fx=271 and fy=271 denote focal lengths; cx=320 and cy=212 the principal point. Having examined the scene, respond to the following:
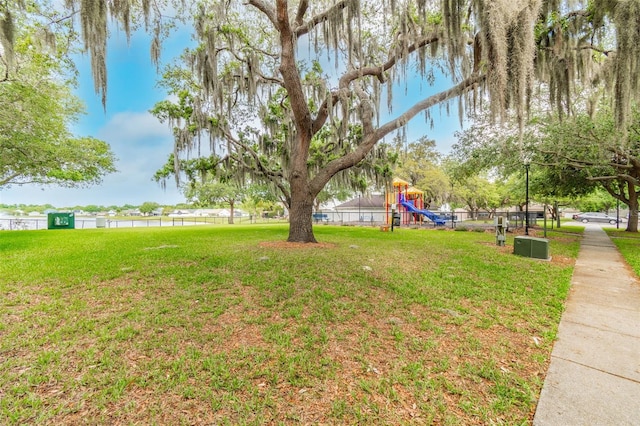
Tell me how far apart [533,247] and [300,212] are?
602 centimetres

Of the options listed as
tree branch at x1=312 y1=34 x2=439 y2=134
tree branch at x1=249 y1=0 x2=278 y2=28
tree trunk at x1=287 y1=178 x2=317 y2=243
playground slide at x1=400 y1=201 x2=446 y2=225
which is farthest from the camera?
playground slide at x1=400 y1=201 x2=446 y2=225

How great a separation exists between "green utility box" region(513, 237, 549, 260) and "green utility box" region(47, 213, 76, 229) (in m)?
24.0

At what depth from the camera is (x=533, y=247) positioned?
669 centimetres

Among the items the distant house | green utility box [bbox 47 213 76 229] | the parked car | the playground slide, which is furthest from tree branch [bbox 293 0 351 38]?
the parked car

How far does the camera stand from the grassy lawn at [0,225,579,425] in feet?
6.06

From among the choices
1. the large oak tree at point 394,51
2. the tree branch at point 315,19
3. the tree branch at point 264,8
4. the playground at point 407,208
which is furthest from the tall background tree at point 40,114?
the playground at point 407,208

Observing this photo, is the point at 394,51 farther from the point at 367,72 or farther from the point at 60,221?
the point at 60,221

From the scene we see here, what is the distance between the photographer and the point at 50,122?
10.3 metres

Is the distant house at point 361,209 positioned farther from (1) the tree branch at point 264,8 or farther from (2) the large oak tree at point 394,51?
(1) the tree branch at point 264,8

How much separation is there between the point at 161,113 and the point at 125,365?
949cm

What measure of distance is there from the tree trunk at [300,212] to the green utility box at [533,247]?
543 cm

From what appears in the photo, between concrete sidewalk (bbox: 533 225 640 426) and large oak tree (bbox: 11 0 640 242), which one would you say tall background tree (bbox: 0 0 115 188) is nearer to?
large oak tree (bbox: 11 0 640 242)

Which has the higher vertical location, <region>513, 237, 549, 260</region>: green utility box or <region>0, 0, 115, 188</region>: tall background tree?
<region>0, 0, 115, 188</region>: tall background tree

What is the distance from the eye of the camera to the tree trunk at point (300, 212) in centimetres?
775
